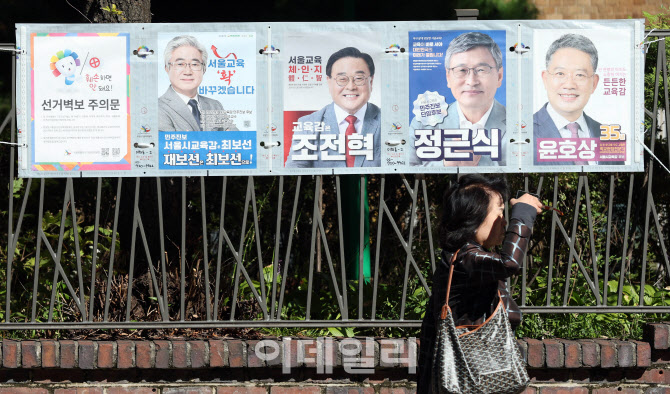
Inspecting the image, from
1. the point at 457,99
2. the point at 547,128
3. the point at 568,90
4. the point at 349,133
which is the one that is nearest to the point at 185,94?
the point at 349,133

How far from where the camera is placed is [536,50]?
462 centimetres

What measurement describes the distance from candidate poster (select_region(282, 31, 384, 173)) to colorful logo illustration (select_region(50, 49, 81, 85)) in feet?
3.93

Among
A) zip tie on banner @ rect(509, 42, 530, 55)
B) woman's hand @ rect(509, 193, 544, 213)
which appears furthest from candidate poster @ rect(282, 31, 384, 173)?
woman's hand @ rect(509, 193, 544, 213)

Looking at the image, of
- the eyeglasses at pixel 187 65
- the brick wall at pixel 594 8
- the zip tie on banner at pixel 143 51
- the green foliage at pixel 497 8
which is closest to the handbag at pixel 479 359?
the eyeglasses at pixel 187 65

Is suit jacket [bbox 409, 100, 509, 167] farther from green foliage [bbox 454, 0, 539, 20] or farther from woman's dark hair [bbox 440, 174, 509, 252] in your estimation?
green foliage [bbox 454, 0, 539, 20]

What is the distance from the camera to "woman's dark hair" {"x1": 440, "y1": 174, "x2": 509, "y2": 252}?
312 centimetres

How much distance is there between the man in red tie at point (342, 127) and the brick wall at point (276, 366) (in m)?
1.04

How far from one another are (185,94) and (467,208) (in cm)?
212

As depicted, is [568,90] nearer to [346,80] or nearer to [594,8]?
[346,80]

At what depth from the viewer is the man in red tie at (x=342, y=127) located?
4.62 metres

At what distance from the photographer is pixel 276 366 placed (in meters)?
4.65

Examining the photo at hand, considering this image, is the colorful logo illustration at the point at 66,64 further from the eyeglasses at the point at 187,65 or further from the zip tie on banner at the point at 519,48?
the zip tie on banner at the point at 519,48

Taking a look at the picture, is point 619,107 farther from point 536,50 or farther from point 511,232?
point 511,232

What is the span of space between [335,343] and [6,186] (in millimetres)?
2617
